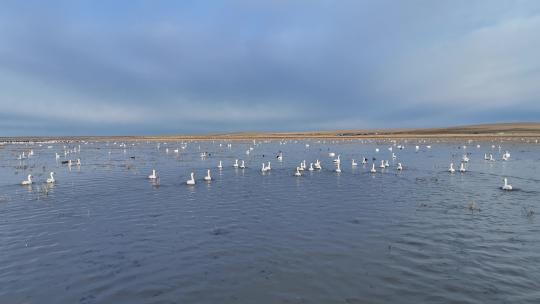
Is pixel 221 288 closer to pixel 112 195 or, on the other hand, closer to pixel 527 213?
pixel 527 213

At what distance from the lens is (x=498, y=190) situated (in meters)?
25.9

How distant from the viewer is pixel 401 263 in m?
12.6

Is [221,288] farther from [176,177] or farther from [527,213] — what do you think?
[176,177]

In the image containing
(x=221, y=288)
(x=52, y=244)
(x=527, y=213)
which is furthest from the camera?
(x=527, y=213)

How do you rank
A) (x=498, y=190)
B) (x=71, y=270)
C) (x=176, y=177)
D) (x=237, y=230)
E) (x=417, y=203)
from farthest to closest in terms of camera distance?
(x=176, y=177) → (x=498, y=190) → (x=417, y=203) → (x=237, y=230) → (x=71, y=270)

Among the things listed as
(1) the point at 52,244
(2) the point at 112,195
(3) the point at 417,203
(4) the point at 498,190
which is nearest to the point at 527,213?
(3) the point at 417,203

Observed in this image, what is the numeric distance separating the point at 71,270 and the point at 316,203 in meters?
13.0

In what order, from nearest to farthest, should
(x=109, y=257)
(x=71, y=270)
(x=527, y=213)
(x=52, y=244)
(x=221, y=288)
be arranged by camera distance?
(x=221, y=288) → (x=71, y=270) → (x=109, y=257) → (x=52, y=244) → (x=527, y=213)

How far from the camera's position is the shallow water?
10.8 metres

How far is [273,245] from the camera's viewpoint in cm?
1469

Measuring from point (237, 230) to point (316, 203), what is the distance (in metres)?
6.75

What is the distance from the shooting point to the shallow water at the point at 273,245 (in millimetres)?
10820

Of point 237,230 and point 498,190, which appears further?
point 498,190

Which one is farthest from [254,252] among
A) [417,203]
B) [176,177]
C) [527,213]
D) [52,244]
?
[176,177]
